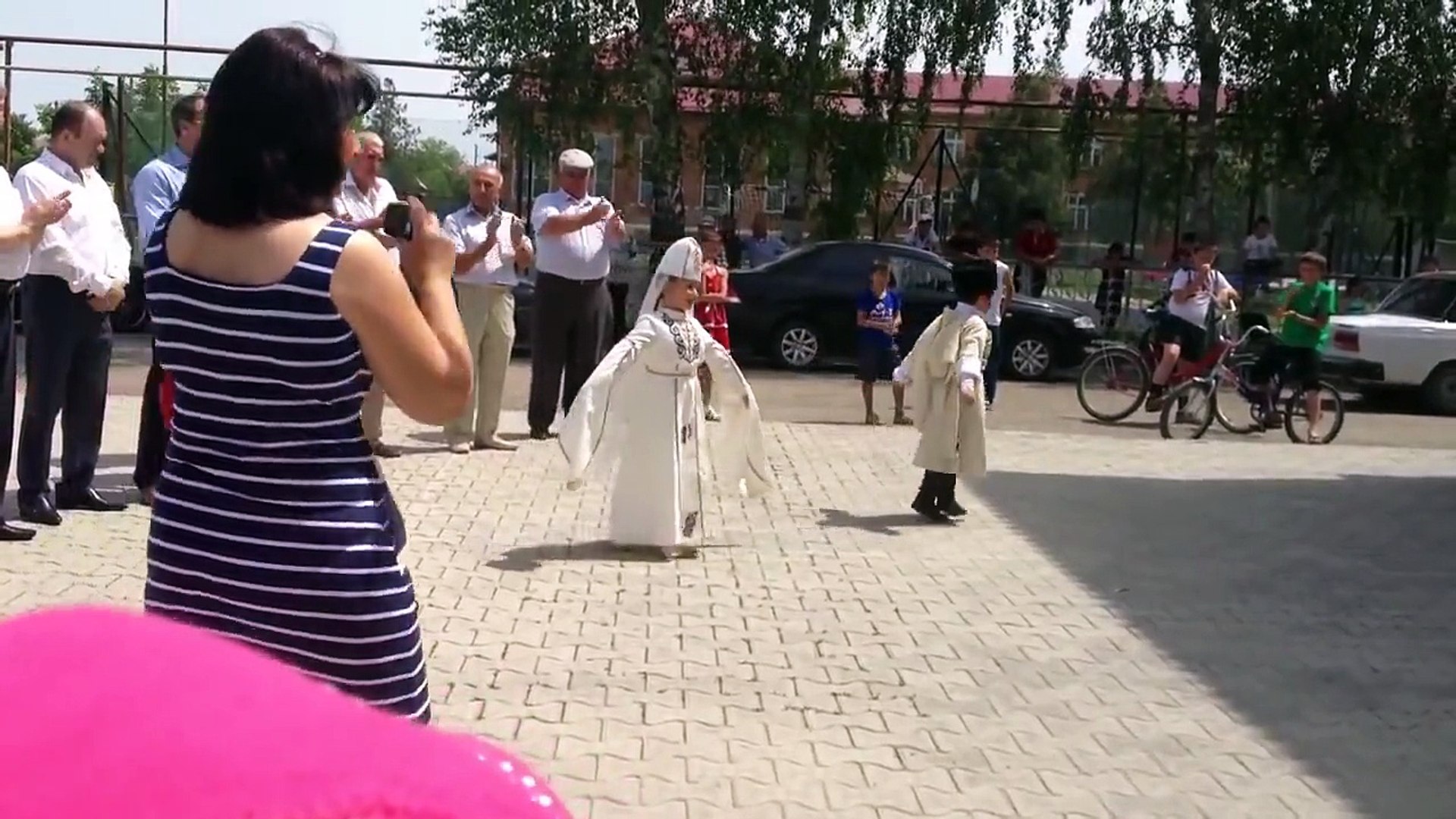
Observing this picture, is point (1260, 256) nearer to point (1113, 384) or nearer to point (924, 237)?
point (924, 237)

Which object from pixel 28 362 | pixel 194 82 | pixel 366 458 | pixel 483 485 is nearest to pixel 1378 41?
pixel 194 82

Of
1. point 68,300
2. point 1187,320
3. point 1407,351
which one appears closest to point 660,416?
point 68,300

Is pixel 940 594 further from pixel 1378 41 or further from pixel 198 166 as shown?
pixel 1378 41

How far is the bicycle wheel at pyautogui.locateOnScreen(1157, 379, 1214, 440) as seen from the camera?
1533cm

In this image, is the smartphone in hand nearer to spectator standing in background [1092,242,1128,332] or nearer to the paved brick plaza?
the paved brick plaza

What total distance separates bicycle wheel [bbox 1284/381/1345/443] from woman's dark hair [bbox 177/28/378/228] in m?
13.8

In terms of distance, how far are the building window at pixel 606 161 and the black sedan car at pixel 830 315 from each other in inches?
151

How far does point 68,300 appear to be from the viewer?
329 inches

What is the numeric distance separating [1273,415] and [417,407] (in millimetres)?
13823

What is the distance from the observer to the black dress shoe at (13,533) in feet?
26.4

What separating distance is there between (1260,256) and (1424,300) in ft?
15.0

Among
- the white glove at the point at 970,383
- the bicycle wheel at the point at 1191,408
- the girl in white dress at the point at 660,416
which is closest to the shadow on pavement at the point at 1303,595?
the white glove at the point at 970,383

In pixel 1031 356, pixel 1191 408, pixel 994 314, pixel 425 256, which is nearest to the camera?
pixel 425 256

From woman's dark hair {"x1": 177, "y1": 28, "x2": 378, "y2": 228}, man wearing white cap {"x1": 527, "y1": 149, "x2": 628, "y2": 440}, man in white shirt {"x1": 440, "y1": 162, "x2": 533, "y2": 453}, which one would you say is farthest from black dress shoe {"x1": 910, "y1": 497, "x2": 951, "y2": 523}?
woman's dark hair {"x1": 177, "y1": 28, "x2": 378, "y2": 228}
